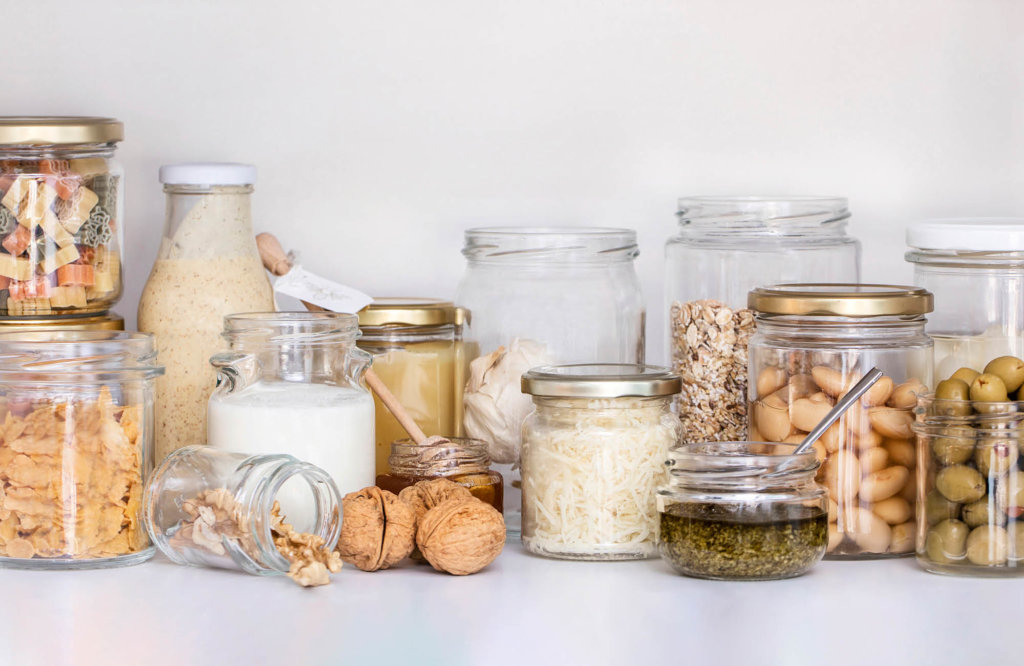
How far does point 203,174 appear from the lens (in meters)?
1.18

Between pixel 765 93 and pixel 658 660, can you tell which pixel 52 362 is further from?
pixel 765 93

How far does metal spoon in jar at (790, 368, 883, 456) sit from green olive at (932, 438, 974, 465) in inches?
2.7

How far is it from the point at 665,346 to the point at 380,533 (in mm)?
501

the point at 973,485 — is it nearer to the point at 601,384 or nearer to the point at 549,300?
the point at 601,384

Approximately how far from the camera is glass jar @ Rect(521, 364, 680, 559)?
3.34 ft

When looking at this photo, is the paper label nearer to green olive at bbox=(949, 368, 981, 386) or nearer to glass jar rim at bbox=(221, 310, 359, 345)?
glass jar rim at bbox=(221, 310, 359, 345)

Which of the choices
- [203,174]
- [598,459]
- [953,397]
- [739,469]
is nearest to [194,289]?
[203,174]

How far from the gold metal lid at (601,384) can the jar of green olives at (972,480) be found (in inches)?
8.0

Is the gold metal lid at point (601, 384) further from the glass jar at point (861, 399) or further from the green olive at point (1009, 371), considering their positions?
the green olive at point (1009, 371)

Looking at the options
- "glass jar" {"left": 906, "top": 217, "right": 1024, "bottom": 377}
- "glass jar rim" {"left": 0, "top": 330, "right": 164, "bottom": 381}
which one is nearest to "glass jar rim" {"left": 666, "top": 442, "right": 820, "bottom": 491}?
"glass jar" {"left": 906, "top": 217, "right": 1024, "bottom": 377}

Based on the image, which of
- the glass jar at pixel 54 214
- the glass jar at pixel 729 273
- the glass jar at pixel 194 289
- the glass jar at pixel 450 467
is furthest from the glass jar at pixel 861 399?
the glass jar at pixel 54 214

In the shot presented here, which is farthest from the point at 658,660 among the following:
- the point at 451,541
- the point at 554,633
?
the point at 451,541

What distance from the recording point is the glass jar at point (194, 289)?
1179mm

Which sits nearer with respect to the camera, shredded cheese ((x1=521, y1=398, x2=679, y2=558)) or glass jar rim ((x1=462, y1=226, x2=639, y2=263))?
shredded cheese ((x1=521, y1=398, x2=679, y2=558))
